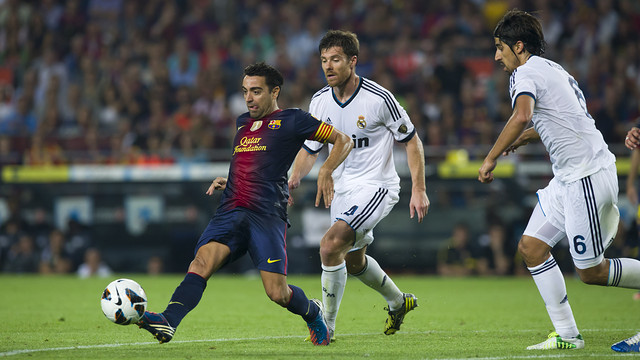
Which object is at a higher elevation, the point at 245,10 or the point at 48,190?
the point at 245,10

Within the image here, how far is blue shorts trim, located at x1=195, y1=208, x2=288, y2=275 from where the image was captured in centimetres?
646

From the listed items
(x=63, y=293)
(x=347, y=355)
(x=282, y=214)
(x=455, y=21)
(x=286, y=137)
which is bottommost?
(x=63, y=293)

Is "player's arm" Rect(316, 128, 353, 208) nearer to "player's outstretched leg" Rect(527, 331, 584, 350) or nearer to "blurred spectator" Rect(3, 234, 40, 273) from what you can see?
"player's outstretched leg" Rect(527, 331, 584, 350)

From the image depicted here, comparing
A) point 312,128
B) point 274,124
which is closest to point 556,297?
point 312,128

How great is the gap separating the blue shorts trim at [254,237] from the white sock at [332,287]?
0.98 m

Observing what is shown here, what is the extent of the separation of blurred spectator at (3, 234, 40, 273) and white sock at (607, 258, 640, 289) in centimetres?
1314

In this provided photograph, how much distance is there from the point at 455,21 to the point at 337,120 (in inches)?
497

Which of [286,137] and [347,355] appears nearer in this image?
[347,355]

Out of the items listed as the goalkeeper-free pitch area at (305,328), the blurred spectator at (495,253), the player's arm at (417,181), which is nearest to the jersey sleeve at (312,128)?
the player's arm at (417,181)

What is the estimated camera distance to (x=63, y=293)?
1279 cm

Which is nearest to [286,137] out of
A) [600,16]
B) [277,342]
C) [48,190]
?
[277,342]

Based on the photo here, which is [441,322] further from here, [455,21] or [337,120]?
[455,21]

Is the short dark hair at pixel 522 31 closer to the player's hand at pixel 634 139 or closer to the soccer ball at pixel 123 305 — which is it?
the player's hand at pixel 634 139

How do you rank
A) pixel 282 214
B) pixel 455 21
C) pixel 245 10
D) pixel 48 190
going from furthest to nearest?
pixel 245 10
pixel 455 21
pixel 48 190
pixel 282 214
